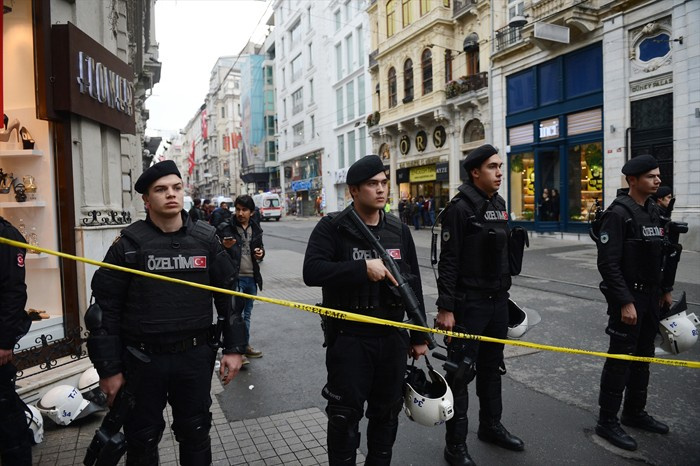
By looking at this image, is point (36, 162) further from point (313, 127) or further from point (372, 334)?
point (313, 127)

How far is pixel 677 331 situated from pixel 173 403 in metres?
3.73

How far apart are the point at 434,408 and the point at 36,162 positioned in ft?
14.8

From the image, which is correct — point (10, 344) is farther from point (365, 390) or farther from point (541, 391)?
point (541, 391)

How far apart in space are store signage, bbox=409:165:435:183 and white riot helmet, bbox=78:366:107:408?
24.5 meters

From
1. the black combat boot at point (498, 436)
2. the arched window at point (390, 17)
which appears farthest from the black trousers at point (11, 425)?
the arched window at point (390, 17)

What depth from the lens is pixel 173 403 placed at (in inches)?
115

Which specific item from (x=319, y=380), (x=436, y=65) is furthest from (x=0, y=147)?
(x=436, y=65)

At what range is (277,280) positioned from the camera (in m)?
11.5

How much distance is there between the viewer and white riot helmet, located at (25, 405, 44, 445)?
12.0 feet

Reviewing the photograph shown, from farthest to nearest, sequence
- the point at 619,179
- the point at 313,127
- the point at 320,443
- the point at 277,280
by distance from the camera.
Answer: the point at 313,127 < the point at 619,179 < the point at 277,280 < the point at 320,443

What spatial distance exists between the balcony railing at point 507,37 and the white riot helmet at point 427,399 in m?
19.5

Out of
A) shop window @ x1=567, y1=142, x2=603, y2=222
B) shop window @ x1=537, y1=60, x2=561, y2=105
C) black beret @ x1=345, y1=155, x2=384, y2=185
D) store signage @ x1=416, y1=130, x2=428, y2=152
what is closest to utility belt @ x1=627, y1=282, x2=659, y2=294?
black beret @ x1=345, y1=155, x2=384, y2=185

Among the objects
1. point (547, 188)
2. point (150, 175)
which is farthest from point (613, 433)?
point (547, 188)

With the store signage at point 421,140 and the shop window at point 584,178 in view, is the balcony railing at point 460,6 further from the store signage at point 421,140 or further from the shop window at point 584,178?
the shop window at point 584,178
